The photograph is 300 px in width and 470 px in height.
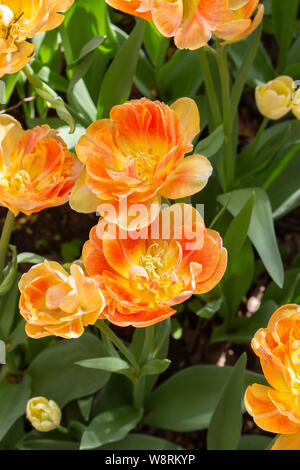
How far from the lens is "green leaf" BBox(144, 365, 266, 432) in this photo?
106cm

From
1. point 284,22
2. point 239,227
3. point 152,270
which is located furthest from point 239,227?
point 284,22

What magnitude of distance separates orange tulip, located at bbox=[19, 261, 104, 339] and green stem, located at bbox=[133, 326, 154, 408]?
198 mm

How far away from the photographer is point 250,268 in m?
1.19

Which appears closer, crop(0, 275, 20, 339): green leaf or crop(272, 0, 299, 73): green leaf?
crop(0, 275, 20, 339): green leaf

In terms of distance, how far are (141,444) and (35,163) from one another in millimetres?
557

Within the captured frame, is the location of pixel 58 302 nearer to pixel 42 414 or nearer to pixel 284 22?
pixel 42 414

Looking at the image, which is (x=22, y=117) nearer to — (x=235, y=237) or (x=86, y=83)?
(x=86, y=83)

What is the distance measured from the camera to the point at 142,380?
3.39 ft

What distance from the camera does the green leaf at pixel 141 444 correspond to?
106 cm

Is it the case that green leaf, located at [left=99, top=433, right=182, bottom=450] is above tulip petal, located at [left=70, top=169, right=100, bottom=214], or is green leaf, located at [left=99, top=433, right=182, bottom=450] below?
below

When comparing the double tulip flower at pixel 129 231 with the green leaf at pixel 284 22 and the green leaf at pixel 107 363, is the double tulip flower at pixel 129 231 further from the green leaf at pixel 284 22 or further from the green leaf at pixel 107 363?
the green leaf at pixel 284 22

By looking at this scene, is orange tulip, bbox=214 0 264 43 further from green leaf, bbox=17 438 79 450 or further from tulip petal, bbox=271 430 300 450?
green leaf, bbox=17 438 79 450

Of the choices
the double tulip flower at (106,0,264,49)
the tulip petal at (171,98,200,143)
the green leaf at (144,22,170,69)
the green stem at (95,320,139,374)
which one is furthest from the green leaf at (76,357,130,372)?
the green leaf at (144,22,170,69)

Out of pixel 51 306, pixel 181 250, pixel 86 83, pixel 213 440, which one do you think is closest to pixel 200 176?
pixel 181 250
